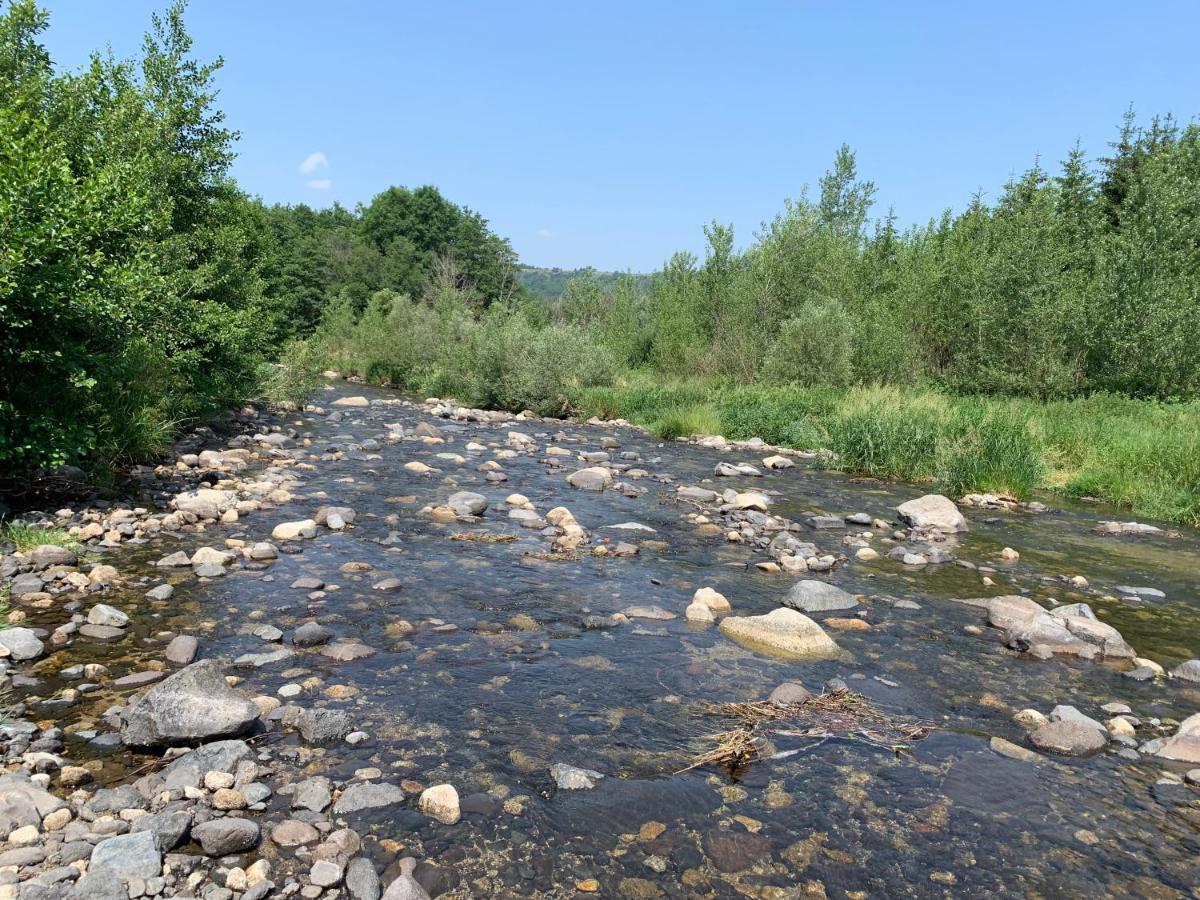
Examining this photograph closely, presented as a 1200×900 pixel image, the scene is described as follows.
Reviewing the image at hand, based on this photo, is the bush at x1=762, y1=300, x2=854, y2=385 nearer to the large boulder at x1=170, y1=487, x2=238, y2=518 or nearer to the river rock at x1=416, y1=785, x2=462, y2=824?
the large boulder at x1=170, y1=487, x2=238, y2=518

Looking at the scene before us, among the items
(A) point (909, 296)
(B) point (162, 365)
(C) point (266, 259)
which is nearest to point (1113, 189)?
(A) point (909, 296)

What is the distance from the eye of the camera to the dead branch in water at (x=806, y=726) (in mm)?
5117

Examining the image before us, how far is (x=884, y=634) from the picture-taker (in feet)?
24.8

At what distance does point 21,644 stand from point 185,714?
2127 mm

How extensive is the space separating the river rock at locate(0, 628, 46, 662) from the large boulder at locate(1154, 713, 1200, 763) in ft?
27.5

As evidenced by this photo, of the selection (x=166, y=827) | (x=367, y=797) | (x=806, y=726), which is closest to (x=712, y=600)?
A: (x=806, y=726)

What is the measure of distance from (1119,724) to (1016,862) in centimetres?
229

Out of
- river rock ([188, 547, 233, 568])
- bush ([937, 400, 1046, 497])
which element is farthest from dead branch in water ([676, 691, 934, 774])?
bush ([937, 400, 1046, 497])

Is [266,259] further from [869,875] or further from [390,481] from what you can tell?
[869,875]

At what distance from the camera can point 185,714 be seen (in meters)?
4.73

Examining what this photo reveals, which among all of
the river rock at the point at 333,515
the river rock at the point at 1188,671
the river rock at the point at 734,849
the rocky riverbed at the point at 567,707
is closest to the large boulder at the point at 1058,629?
the rocky riverbed at the point at 567,707

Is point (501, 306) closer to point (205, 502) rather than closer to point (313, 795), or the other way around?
point (205, 502)

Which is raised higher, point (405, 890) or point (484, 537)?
point (405, 890)

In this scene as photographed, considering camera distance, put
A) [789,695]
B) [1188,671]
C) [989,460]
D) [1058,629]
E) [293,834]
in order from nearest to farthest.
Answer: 1. [293,834]
2. [789,695]
3. [1188,671]
4. [1058,629]
5. [989,460]
